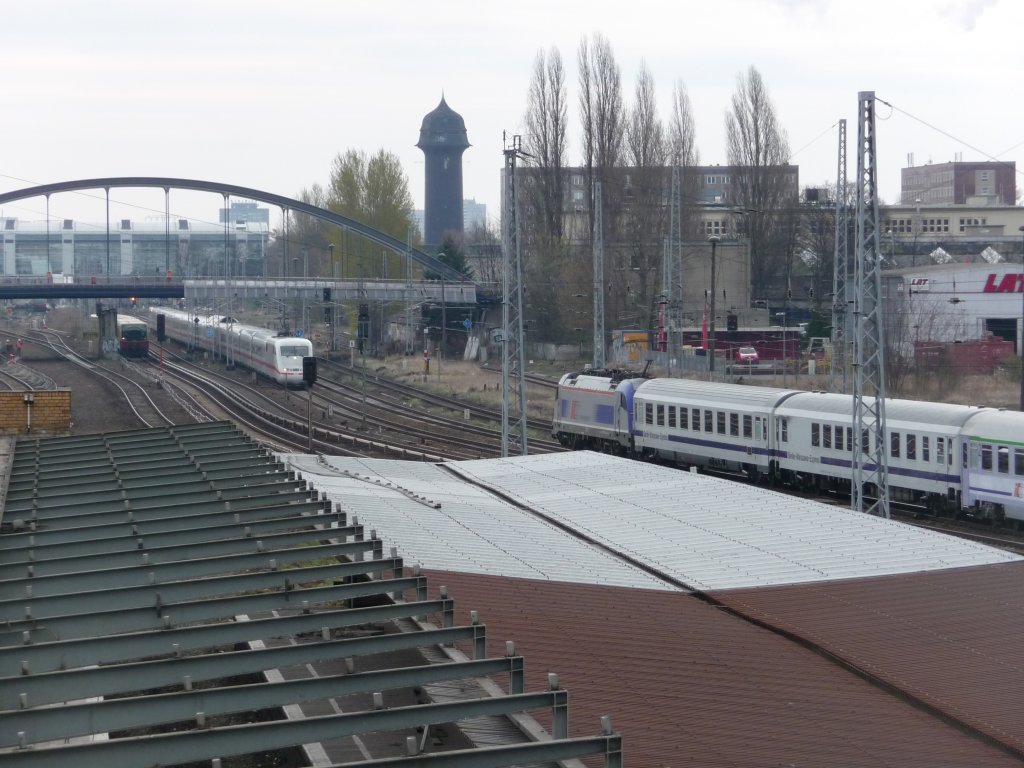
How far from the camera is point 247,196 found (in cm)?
7706

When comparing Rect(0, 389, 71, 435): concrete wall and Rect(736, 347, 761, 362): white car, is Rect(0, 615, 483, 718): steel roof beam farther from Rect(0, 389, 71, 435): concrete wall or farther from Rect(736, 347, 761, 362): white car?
Rect(736, 347, 761, 362): white car

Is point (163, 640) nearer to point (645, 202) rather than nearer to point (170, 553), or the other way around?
point (170, 553)

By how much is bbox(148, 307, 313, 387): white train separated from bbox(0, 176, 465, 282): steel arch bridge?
8212 millimetres

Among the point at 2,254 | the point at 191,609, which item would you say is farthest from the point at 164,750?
the point at 2,254

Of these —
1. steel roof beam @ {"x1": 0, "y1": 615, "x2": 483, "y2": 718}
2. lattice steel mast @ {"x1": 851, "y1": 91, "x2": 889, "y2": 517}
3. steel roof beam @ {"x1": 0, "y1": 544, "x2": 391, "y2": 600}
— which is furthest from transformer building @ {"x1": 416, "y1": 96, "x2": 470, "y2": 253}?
steel roof beam @ {"x1": 0, "y1": 615, "x2": 483, "y2": 718}

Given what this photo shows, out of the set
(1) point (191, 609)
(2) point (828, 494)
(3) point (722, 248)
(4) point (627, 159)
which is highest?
(4) point (627, 159)

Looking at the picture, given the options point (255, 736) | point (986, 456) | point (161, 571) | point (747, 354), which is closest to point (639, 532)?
point (161, 571)

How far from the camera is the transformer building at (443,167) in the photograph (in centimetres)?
15700

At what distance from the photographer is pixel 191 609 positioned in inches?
332

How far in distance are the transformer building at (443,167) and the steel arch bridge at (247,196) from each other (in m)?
79.4

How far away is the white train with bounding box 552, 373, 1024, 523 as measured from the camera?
2100 cm

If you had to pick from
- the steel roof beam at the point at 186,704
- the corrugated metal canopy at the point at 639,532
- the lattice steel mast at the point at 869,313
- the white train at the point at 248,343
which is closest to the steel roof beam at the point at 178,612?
the steel roof beam at the point at 186,704

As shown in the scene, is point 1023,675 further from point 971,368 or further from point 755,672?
point 971,368

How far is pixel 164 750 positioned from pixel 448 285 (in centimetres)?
5998
